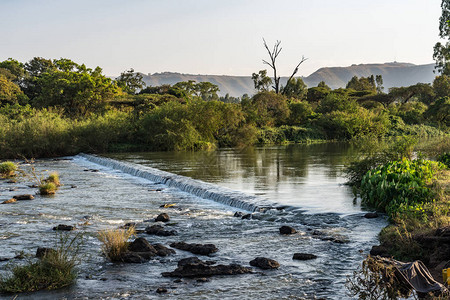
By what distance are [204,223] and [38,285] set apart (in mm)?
4969

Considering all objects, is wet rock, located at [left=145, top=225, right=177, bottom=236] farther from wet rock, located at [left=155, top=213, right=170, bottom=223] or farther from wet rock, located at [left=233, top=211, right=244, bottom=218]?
wet rock, located at [left=233, top=211, right=244, bottom=218]

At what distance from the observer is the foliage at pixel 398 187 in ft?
36.8

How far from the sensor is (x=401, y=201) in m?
11.2

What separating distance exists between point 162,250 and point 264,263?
2042mm

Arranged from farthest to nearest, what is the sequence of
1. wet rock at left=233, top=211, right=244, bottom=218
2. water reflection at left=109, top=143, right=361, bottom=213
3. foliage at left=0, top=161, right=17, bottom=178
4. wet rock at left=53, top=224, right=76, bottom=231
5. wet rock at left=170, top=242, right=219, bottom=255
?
foliage at left=0, top=161, right=17, bottom=178, water reflection at left=109, top=143, right=361, bottom=213, wet rock at left=233, top=211, right=244, bottom=218, wet rock at left=53, top=224, right=76, bottom=231, wet rock at left=170, top=242, right=219, bottom=255

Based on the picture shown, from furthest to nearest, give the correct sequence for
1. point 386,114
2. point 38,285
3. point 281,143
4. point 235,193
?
point 386,114, point 281,143, point 235,193, point 38,285

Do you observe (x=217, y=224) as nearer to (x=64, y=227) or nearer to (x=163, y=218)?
(x=163, y=218)

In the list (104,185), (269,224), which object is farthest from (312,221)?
(104,185)

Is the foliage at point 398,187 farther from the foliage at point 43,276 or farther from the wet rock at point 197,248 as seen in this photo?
the foliage at point 43,276

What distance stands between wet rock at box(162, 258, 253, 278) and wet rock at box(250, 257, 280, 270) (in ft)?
0.66

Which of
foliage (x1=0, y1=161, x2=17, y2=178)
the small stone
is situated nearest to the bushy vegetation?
foliage (x1=0, y1=161, x2=17, y2=178)

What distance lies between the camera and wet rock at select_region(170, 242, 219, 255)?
9.08 m

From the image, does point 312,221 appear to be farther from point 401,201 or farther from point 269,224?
point 401,201

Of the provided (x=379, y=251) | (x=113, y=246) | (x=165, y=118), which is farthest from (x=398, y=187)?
(x=165, y=118)
